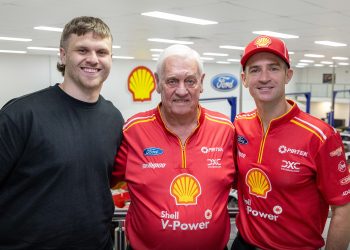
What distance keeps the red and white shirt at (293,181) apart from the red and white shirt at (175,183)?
0.51 ft

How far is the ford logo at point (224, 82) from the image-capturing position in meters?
17.3

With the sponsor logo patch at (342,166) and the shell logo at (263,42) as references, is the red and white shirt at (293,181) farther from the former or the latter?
the shell logo at (263,42)

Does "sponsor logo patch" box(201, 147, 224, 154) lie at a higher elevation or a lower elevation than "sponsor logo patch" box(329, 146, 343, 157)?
lower

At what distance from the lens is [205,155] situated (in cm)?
202

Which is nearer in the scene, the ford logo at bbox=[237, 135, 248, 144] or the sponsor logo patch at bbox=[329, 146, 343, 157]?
the sponsor logo patch at bbox=[329, 146, 343, 157]

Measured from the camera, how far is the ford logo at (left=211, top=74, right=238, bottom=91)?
56.7 feet

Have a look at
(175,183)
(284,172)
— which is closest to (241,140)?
(284,172)

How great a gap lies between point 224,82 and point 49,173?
16349 millimetres

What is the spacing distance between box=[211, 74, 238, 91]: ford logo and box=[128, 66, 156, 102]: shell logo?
136 inches

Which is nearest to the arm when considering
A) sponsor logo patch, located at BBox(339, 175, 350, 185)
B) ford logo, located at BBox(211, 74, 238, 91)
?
sponsor logo patch, located at BBox(339, 175, 350, 185)

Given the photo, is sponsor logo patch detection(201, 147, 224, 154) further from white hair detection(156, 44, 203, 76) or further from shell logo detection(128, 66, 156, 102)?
shell logo detection(128, 66, 156, 102)

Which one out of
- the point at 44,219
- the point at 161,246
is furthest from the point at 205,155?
the point at 44,219

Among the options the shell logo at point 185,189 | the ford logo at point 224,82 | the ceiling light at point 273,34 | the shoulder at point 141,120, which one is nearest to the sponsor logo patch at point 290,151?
the shell logo at point 185,189

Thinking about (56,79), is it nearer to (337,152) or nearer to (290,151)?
(290,151)
